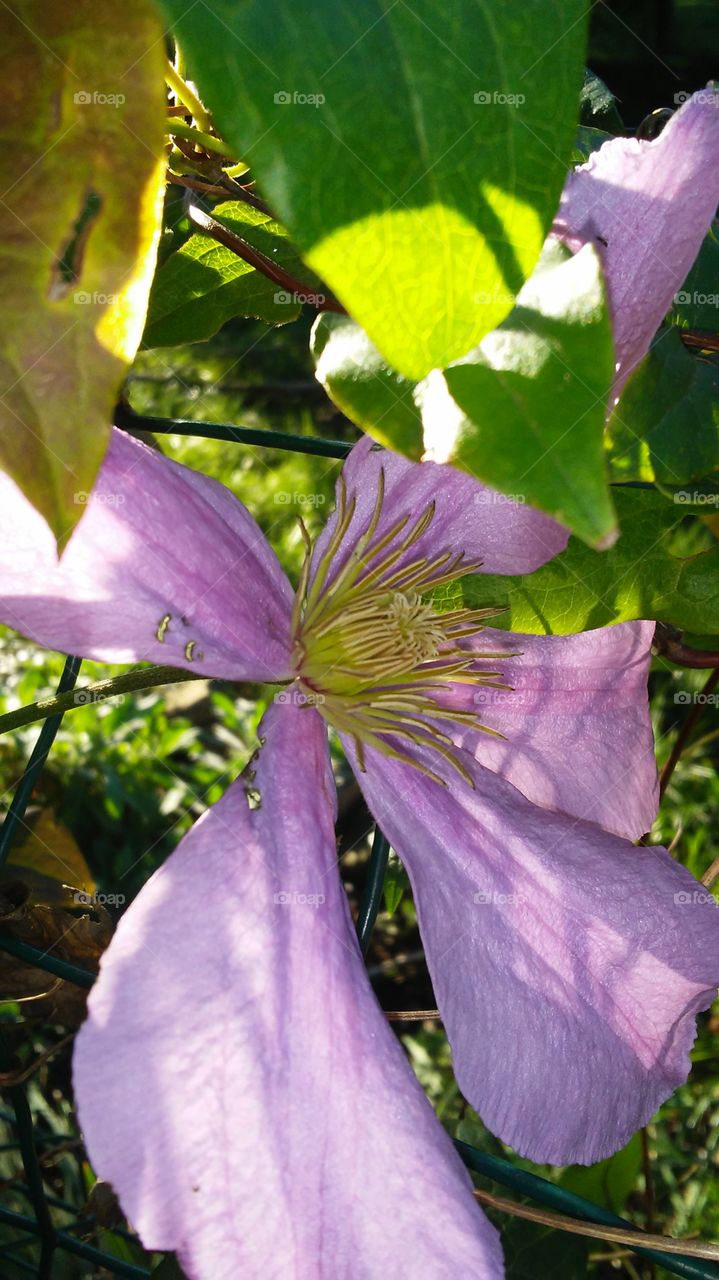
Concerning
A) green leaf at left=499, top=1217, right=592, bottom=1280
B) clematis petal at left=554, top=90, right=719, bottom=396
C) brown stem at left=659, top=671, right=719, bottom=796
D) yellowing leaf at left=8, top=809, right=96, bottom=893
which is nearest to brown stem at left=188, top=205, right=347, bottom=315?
clematis petal at left=554, top=90, right=719, bottom=396

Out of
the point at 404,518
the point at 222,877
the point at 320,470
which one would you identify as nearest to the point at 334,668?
the point at 404,518

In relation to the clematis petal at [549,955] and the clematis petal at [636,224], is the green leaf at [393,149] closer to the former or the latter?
the clematis petal at [636,224]

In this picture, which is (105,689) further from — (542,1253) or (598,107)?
(542,1253)

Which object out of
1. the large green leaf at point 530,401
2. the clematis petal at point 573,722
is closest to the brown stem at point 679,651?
the clematis petal at point 573,722

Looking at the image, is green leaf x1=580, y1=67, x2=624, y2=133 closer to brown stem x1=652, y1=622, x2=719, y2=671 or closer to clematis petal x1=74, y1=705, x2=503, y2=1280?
brown stem x1=652, y1=622, x2=719, y2=671

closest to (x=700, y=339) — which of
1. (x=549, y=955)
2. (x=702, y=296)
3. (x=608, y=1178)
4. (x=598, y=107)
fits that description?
(x=702, y=296)

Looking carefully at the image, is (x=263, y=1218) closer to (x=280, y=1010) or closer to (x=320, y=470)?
(x=280, y=1010)

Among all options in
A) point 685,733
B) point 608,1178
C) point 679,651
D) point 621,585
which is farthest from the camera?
point 608,1178
